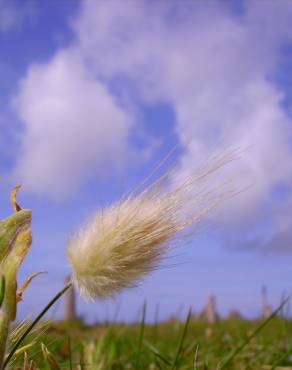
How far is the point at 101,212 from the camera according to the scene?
4.25ft

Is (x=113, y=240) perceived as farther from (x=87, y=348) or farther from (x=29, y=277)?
(x=87, y=348)

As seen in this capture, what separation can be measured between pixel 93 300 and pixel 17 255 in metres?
0.19

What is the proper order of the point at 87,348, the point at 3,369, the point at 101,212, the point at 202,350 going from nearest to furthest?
1. the point at 3,369
2. the point at 101,212
3. the point at 87,348
4. the point at 202,350

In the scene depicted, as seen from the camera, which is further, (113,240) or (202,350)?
(202,350)

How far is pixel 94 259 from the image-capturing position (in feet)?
4.07

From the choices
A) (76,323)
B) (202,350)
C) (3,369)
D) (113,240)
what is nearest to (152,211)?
(113,240)

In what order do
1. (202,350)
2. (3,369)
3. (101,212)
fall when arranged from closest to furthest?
(3,369)
(101,212)
(202,350)

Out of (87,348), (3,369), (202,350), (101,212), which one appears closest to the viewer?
(3,369)

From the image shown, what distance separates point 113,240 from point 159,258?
0.34ft

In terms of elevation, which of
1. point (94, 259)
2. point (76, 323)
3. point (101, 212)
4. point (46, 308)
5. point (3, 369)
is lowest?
point (3, 369)

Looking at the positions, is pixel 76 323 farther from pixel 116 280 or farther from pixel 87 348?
pixel 116 280

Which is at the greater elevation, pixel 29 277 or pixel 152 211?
pixel 152 211

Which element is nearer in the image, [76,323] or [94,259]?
[94,259]

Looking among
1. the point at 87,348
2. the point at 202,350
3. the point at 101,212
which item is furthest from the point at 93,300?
the point at 202,350
